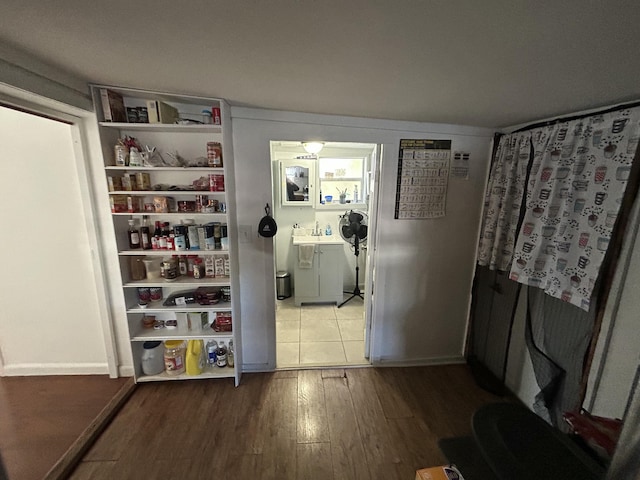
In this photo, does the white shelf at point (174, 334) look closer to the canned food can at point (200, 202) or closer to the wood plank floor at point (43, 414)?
the wood plank floor at point (43, 414)

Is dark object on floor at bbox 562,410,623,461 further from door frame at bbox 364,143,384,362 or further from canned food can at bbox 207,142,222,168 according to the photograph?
canned food can at bbox 207,142,222,168

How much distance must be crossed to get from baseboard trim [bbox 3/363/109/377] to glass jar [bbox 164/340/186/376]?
1.76 feet

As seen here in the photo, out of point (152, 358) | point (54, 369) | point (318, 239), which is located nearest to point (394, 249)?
point (318, 239)

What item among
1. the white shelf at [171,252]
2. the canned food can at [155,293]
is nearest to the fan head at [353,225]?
the white shelf at [171,252]

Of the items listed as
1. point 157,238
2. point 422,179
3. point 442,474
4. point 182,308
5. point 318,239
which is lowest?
point 442,474

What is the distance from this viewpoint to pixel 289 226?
12.2 ft

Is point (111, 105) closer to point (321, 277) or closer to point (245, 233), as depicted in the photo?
point (245, 233)

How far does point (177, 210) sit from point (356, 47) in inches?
61.8

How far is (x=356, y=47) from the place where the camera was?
2.92 ft

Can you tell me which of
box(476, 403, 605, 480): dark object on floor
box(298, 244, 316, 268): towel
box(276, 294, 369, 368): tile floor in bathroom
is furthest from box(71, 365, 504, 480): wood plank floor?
box(298, 244, 316, 268): towel

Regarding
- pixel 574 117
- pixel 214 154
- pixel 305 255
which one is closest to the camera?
pixel 574 117

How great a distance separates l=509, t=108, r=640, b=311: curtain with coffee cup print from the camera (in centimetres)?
122

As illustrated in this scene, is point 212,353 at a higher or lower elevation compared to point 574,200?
lower

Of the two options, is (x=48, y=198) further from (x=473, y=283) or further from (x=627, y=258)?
(x=627, y=258)
